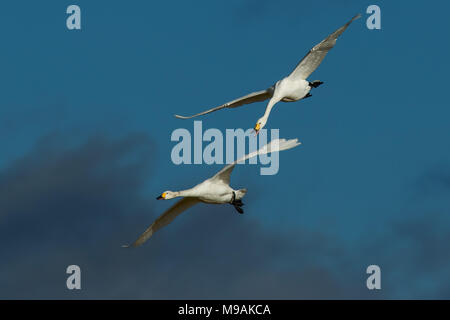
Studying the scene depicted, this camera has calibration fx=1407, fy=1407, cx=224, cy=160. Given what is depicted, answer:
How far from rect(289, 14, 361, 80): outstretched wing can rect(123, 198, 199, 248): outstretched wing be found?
8.06 meters

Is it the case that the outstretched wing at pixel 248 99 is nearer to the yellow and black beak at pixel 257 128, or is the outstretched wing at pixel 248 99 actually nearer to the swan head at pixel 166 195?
the yellow and black beak at pixel 257 128

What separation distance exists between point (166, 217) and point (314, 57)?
1076cm

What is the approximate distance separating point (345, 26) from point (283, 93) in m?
4.84

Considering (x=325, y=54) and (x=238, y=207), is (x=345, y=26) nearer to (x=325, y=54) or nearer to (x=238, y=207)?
(x=325, y=54)

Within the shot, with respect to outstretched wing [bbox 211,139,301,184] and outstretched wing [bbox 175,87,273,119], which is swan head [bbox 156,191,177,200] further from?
outstretched wing [bbox 175,87,273,119]

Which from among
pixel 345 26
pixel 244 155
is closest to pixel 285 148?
pixel 244 155

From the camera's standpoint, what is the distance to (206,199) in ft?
217

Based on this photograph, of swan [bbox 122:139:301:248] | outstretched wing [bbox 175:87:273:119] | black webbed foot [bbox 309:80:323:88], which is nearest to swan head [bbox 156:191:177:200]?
swan [bbox 122:139:301:248]

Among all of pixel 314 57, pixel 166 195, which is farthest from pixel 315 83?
pixel 166 195

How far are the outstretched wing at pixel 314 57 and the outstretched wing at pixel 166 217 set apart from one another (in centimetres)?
806

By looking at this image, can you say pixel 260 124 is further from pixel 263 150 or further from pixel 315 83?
pixel 315 83

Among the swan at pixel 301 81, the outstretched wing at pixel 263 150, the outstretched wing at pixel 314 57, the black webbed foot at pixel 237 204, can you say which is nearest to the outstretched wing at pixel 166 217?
the black webbed foot at pixel 237 204

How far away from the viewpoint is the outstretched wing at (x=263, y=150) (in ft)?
214

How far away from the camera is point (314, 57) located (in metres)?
68.5
